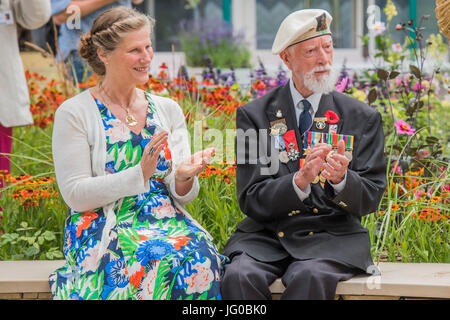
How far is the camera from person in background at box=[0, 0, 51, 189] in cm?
389

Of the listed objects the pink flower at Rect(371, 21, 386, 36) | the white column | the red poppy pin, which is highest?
the white column

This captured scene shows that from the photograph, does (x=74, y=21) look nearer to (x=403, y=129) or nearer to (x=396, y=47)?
(x=396, y=47)

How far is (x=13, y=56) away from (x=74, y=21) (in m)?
1.50

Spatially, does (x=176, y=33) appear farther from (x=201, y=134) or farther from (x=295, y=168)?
(x=295, y=168)

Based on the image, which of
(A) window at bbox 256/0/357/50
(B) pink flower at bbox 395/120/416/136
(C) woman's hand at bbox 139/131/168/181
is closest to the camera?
(C) woman's hand at bbox 139/131/168/181

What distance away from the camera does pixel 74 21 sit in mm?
5371

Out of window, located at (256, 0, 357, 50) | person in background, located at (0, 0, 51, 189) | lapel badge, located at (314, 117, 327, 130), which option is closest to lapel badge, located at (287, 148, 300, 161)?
lapel badge, located at (314, 117, 327, 130)

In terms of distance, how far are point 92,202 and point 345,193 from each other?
3.35 feet

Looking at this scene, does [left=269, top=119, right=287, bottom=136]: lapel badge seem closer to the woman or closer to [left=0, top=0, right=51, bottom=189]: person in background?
the woman

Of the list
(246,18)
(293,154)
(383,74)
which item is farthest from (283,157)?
(246,18)

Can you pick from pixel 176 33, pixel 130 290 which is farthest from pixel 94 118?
pixel 176 33

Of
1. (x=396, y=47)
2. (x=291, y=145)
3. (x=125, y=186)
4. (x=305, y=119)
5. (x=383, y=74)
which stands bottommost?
(x=125, y=186)

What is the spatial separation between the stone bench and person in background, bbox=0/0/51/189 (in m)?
0.98

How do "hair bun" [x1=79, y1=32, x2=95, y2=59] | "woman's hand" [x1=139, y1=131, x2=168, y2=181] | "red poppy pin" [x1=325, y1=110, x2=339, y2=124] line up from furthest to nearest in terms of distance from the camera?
"hair bun" [x1=79, y1=32, x2=95, y2=59]
"red poppy pin" [x1=325, y1=110, x2=339, y2=124]
"woman's hand" [x1=139, y1=131, x2=168, y2=181]
